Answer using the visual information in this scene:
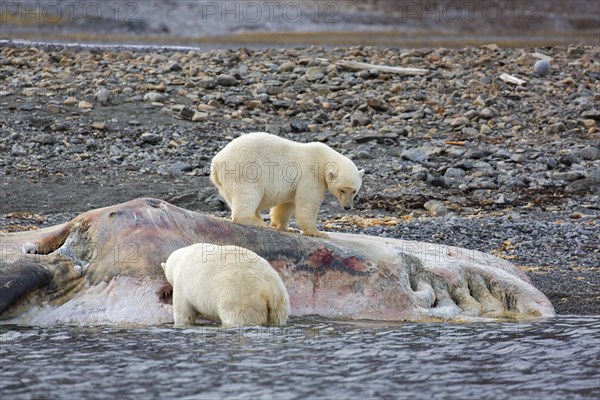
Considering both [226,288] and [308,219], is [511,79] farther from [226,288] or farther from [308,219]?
[226,288]

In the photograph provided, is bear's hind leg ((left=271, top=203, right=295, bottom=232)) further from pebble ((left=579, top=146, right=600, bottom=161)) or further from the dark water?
pebble ((left=579, top=146, right=600, bottom=161))

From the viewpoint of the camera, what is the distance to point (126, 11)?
126ft

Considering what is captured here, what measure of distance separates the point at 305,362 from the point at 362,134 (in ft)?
36.0

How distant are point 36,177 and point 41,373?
9139 millimetres

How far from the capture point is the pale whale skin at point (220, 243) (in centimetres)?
900

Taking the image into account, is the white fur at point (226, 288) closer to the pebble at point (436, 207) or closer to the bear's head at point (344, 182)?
the bear's head at point (344, 182)

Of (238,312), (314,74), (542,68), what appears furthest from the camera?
(542,68)

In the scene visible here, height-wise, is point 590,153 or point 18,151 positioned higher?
point 18,151

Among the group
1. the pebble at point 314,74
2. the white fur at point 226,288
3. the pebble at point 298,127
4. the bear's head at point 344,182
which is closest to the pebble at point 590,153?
the pebble at point 298,127

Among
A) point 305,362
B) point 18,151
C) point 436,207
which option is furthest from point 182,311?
point 18,151

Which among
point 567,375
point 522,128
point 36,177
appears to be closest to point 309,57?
point 522,128

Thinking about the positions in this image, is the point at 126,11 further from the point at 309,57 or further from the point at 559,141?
the point at 559,141

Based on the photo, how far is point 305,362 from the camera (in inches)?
313

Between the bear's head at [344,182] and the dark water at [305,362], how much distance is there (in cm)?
161
